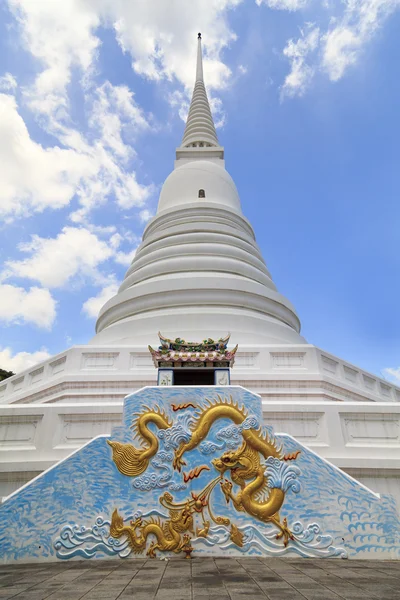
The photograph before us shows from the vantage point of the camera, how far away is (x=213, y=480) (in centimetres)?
646

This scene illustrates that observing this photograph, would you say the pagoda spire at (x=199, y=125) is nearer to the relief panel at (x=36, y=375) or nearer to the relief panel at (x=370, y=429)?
the relief panel at (x=36, y=375)

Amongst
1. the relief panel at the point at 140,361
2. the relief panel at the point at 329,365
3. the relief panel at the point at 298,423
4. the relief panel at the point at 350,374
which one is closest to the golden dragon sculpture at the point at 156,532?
the relief panel at the point at 298,423

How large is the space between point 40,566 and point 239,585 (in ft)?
10.8

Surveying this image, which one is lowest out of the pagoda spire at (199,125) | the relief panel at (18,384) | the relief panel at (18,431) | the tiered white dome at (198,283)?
the relief panel at (18,431)

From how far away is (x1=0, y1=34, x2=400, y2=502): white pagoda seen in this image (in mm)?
7953

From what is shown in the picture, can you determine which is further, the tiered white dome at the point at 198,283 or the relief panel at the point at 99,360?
the tiered white dome at the point at 198,283

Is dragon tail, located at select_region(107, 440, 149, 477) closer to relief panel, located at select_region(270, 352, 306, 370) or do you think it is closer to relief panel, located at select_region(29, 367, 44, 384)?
relief panel, located at select_region(270, 352, 306, 370)

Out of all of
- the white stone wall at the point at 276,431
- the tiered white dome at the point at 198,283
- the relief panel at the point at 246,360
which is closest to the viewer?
the white stone wall at the point at 276,431

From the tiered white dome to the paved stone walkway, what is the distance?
279 inches

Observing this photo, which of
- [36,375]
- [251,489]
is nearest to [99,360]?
[36,375]

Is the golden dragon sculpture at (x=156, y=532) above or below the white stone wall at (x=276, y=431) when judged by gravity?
below

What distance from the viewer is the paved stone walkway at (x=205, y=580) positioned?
13.1 feet

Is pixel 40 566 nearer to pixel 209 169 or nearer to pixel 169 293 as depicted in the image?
pixel 169 293

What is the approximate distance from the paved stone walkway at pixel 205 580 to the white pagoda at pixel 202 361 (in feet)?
8.19
